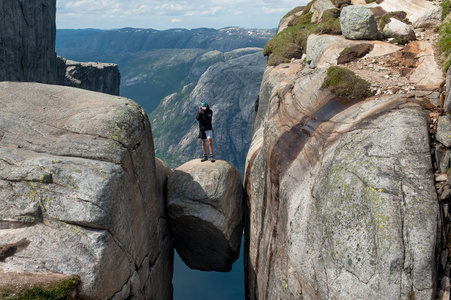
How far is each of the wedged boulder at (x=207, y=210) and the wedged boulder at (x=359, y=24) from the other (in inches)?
626

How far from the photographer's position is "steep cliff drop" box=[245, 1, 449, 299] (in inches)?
552

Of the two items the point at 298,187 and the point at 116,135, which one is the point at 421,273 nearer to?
the point at 298,187

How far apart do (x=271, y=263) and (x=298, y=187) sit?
17.2 feet

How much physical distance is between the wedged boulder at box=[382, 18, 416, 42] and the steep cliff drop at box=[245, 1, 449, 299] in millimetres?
793

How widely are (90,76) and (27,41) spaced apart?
36747 millimetres

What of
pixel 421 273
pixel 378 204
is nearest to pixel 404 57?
pixel 378 204

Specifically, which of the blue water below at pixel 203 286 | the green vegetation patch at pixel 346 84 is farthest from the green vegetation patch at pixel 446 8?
the blue water below at pixel 203 286

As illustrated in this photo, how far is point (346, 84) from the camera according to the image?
19922 mm

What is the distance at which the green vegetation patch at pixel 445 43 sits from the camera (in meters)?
19.9

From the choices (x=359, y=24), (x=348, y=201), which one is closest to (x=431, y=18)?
(x=359, y=24)

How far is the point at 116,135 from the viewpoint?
18.7m

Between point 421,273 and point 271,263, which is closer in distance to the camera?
point 421,273

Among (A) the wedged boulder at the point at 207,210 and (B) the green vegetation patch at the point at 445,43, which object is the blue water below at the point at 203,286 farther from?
(B) the green vegetation patch at the point at 445,43

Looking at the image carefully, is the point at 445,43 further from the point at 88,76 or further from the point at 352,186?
the point at 88,76
